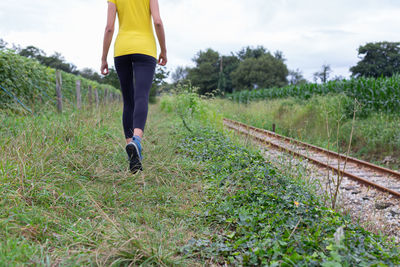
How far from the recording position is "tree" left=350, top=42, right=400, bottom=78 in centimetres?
4981

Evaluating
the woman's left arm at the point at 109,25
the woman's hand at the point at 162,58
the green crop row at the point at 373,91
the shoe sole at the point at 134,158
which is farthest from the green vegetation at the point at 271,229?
the green crop row at the point at 373,91

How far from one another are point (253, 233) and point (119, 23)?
2.75 meters

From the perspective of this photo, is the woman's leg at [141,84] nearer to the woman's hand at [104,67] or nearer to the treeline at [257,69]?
the woman's hand at [104,67]

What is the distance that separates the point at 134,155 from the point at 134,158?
0.05m

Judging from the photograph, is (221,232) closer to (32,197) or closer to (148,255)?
(148,255)

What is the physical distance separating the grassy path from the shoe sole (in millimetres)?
102

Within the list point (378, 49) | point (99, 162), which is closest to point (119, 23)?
point (99, 162)

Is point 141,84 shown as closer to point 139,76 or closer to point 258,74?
point 139,76

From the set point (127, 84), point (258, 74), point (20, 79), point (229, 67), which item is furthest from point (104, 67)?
point (229, 67)

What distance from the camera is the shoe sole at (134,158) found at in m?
2.77

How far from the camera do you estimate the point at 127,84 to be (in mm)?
3396

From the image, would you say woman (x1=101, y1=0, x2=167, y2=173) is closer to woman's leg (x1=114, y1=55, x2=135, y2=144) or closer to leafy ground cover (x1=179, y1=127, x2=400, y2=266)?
woman's leg (x1=114, y1=55, x2=135, y2=144)

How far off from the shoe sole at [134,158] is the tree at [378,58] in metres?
56.5

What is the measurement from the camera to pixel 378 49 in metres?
51.8
